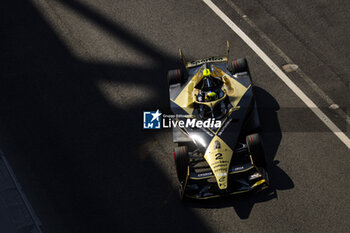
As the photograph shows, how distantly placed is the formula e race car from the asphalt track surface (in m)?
0.62

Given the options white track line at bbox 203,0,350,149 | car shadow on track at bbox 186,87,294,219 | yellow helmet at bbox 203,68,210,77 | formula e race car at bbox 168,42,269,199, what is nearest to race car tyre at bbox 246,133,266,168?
formula e race car at bbox 168,42,269,199

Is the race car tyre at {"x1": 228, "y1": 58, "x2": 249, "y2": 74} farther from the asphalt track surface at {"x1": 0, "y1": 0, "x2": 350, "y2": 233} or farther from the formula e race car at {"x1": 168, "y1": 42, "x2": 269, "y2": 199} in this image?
the asphalt track surface at {"x1": 0, "y1": 0, "x2": 350, "y2": 233}

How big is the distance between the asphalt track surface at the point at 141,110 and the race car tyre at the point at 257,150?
0.77 meters

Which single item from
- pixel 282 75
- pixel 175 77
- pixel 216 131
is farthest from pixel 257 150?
pixel 282 75

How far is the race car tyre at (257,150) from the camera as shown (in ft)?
28.6

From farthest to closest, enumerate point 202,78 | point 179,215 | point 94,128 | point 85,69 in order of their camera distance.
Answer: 1. point 85,69
2. point 94,128
3. point 202,78
4. point 179,215

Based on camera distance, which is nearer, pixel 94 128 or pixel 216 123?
pixel 216 123

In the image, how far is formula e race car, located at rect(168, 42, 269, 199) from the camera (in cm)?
871

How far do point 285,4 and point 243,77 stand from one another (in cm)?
370

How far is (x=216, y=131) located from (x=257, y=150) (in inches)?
41.4

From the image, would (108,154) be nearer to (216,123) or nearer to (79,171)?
(79,171)

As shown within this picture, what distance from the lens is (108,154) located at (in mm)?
10391

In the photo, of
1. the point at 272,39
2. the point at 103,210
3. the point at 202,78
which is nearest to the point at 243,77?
the point at 202,78

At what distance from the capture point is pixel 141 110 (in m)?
11.0
